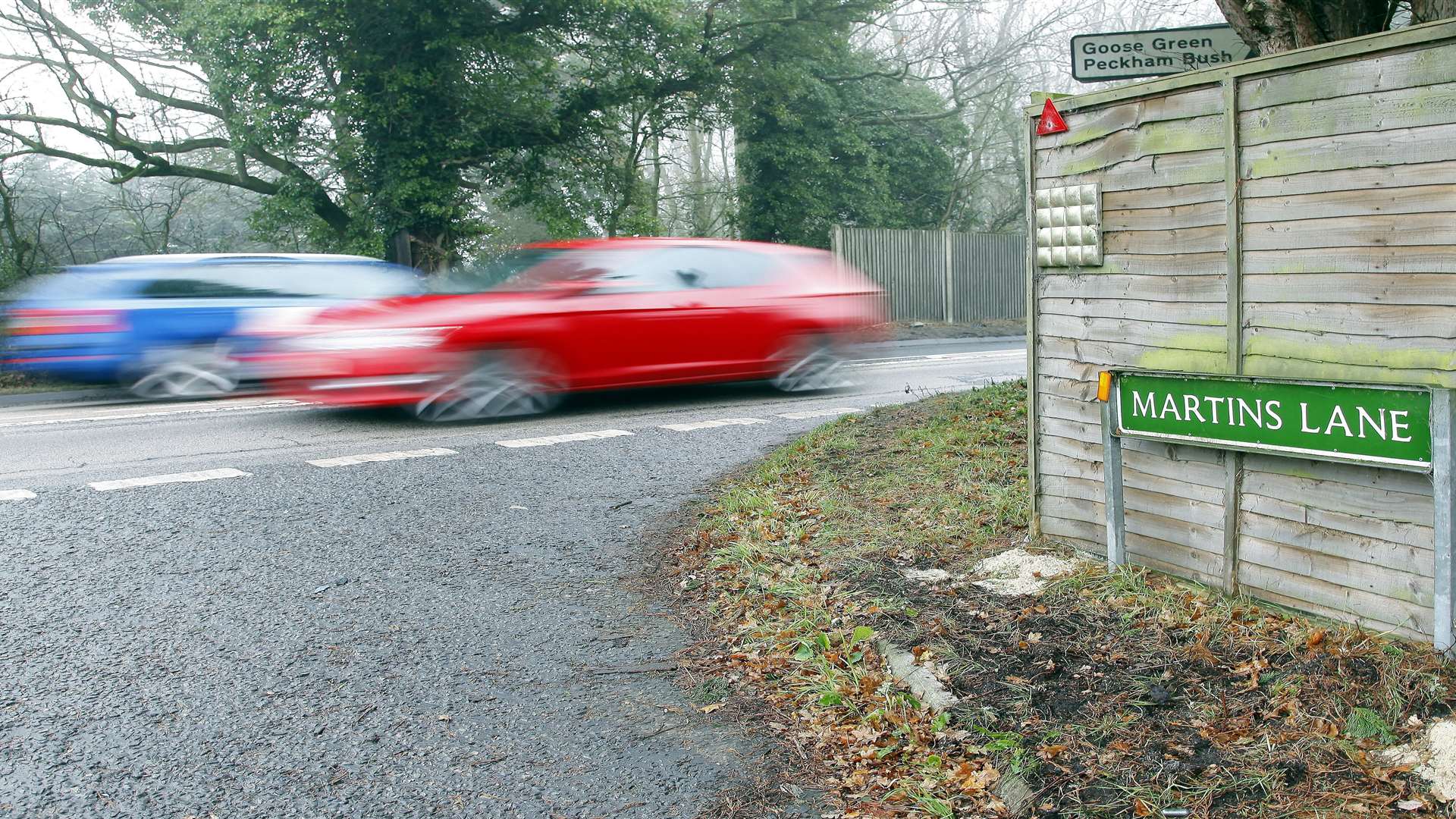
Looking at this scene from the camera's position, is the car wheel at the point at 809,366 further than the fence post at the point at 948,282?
No

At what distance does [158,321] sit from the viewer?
12234mm

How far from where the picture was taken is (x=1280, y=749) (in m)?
3.15

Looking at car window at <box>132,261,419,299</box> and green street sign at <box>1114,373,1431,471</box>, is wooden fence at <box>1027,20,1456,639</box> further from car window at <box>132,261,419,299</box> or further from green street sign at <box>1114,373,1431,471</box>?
car window at <box>132,261,419,299</box>

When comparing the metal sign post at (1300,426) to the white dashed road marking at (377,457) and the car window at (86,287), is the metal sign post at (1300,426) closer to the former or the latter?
the white dashed road marking at (377,457)

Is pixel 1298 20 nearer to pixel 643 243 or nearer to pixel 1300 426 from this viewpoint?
pixel 1300 426

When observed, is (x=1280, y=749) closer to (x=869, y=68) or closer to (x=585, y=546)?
(x=585, y=546)

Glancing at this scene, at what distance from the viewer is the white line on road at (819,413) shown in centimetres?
1052

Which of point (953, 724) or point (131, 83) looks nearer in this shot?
point (953, 724)

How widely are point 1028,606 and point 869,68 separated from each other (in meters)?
25.5

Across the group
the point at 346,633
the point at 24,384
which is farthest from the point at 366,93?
the point at 346,633

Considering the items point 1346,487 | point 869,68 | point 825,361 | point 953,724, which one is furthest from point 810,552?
point 869,68

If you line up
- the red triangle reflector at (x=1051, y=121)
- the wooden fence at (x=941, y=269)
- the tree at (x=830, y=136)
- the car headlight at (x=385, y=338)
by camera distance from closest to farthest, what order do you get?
the red triangle reflector at (x=1051, y=121) → the car headlight at (x=385, y=338) → the tree at (x=830, y=136) → the wooden fence at (x=941, y=269)

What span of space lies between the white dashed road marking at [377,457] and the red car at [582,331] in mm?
1289

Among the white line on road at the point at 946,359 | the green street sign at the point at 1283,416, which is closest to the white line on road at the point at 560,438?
the green street sign at the point at 1283,416
